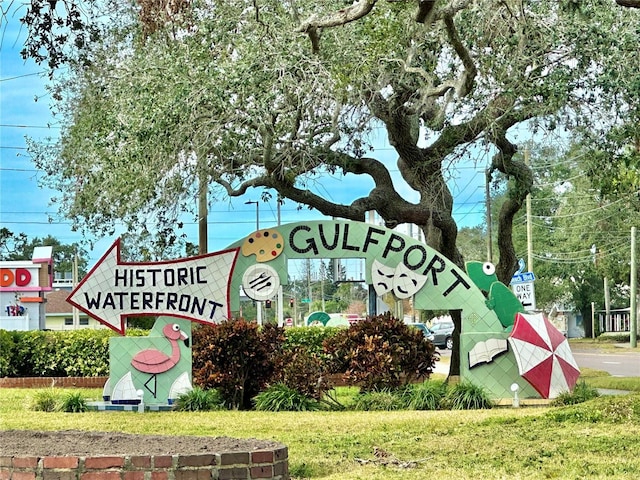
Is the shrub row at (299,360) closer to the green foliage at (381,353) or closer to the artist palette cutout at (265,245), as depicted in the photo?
the green foliage at (381,353)

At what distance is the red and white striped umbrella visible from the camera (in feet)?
59.5

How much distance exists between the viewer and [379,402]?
17500mm

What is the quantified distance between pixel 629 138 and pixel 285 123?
254 inches

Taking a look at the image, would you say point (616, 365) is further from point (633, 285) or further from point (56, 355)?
point (56, 355)

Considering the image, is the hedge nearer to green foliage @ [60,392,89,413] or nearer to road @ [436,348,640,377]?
green foliage @ [60,392,89,413]

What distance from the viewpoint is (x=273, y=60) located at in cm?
1736

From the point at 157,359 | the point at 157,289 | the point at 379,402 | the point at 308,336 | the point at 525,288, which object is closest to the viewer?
the point at 379,402

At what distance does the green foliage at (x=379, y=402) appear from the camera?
17422 millimetres

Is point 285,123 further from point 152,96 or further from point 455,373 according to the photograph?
point 455,373

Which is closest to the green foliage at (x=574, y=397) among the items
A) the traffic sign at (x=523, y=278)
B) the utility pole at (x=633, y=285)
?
the traffic sign at (x=523, y=278)

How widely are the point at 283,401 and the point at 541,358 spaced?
456cm

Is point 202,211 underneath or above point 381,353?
above

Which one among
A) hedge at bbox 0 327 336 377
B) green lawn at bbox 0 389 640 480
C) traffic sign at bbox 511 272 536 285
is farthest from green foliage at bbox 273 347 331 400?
traffic sign at bbox 511 272 536 285

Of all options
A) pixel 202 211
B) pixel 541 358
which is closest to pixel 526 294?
pixel 541 358
